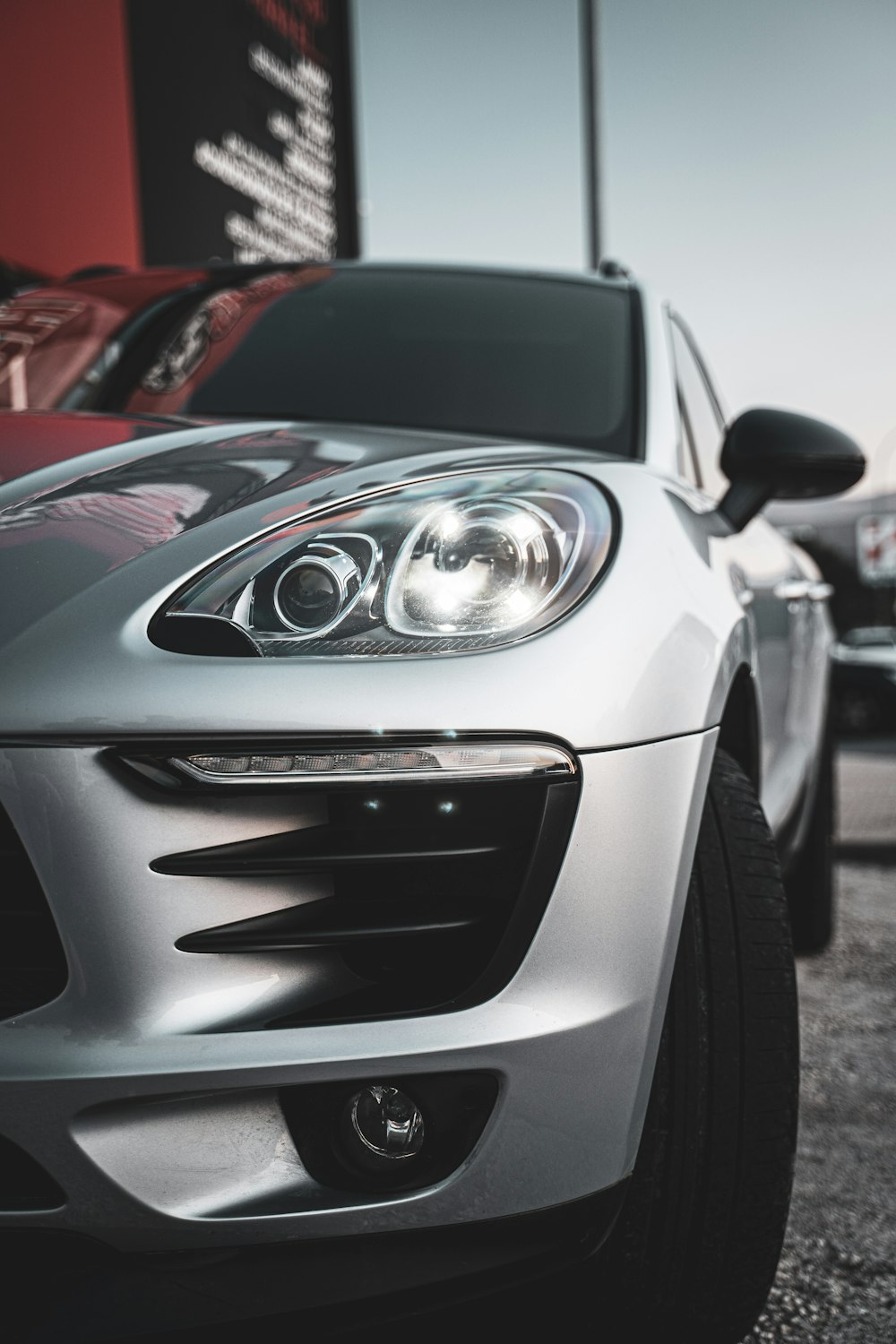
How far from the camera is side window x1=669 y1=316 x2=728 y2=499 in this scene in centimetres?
222

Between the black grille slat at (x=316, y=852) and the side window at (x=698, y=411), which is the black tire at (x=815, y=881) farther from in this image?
the black grille slat at (x=316, y=852)

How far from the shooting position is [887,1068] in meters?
2.30

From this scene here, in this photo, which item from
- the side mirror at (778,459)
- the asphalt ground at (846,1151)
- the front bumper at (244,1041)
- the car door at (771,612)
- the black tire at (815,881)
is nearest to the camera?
the front bumper at (244,1041)

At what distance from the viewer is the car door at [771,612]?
1.92 metres

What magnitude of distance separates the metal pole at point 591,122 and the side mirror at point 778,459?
6539 mm

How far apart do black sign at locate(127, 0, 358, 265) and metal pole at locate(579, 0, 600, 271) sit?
2261 millimetres

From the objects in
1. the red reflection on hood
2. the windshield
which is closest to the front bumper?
the red reflection on hood

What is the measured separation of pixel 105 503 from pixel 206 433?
1.09 ft

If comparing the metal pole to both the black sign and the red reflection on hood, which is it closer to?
the black sign

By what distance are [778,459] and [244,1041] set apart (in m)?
1.19

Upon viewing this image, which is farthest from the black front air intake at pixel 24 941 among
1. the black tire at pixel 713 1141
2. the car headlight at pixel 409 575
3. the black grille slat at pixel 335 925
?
the black tire at pixel 713 1141

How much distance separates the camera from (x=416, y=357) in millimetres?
2209

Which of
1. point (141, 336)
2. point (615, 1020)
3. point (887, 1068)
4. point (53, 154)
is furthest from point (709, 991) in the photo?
point (53, 154)

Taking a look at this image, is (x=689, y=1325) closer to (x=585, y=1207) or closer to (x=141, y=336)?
(x=585, y=1207)
